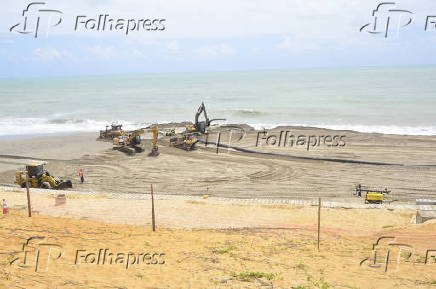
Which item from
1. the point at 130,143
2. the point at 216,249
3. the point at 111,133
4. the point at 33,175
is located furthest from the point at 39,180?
the point at 111,133

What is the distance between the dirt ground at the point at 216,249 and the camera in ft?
35.2

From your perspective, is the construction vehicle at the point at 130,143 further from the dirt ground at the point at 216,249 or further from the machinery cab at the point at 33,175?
the dirt ground at the point at 216,249

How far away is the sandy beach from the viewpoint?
24.6 meters

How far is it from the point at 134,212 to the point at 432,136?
29.1 meters

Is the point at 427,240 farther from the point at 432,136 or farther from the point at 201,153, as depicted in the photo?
the point at 432,136

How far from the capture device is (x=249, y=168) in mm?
28906

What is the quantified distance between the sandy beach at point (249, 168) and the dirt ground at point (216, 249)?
5594 mm

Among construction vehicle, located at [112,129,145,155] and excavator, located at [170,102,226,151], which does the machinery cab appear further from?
excavator, located at [170,102,226,151]

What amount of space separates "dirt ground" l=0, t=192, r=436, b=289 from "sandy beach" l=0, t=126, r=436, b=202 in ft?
18.4

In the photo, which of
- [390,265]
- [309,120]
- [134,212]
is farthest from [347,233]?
[309,120]

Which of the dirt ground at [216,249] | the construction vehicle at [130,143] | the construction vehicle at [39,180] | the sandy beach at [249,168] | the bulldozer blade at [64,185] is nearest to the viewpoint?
the dirt ground at [216,249]

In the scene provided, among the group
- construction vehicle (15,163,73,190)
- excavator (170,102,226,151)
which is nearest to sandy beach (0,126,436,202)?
excavator (170,102,226,151)

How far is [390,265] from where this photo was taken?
39.9 ft

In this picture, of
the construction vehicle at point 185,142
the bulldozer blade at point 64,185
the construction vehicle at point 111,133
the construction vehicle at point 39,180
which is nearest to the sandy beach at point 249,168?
the bulldozer blade at point 64,185
